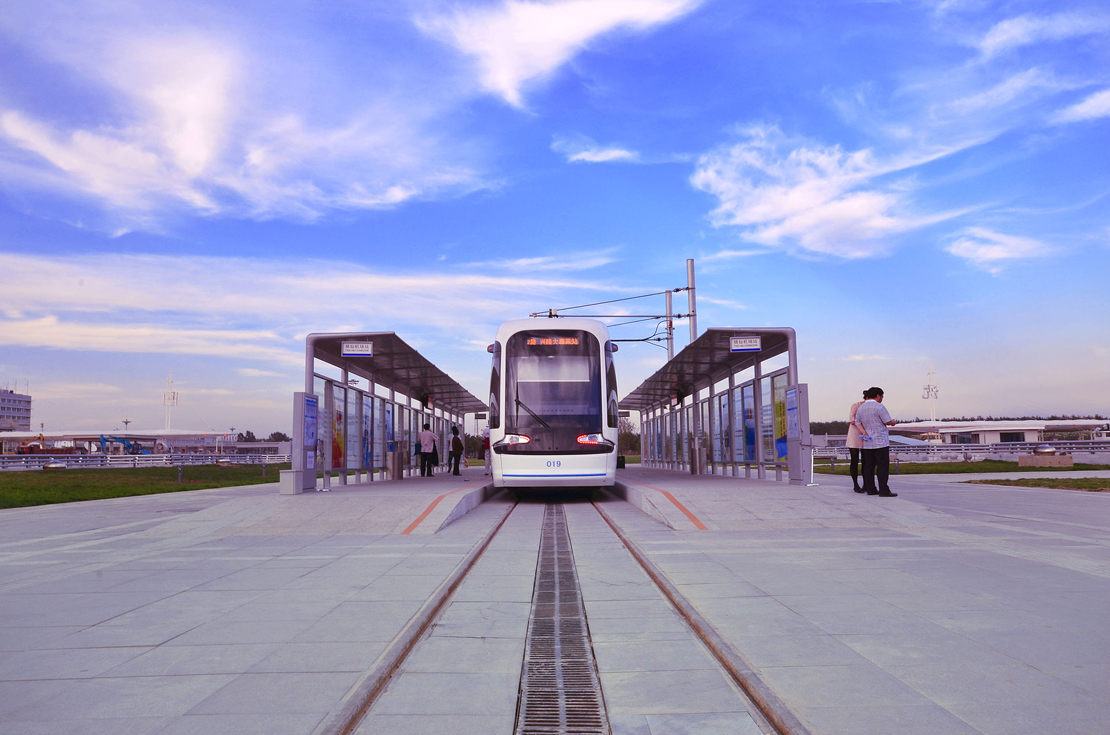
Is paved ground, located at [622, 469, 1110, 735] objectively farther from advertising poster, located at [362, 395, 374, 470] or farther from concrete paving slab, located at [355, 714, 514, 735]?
advertising poster, located at [362, 395, 374, 470]

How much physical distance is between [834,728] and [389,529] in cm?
858

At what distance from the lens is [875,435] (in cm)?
1362

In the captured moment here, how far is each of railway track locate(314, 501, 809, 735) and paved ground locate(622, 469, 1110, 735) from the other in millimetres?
138

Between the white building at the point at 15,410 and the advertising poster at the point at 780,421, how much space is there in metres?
195

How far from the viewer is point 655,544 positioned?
9375 mm

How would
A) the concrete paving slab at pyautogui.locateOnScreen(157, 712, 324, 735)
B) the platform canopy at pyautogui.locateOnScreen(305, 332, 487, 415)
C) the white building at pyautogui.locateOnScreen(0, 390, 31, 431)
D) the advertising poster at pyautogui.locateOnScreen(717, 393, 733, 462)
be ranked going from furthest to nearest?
1. the white building at pyautogui.locateOnScreen(0, 390, 31, 431)
2. the advertising poster at pyautogui.locateOnScreen(717, 393, 733, 462)
3. the platform canopy at pyautogui.locateOnScreen(305, 332, 487, 415)
4. the concrete paving slab at pyautogui.locateOnScreen(157, 712, 324, 735)

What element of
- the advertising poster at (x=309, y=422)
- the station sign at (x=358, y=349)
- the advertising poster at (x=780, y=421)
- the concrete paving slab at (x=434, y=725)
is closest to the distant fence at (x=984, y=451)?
the advertising poster at (x=780, y=421)

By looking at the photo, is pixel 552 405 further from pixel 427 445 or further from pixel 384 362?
pixel 427 445

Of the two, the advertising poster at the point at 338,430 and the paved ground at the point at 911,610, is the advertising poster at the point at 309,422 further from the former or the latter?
the paved ground at the point at 911,610

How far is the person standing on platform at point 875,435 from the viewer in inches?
528

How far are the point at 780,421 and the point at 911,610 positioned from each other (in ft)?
38.5

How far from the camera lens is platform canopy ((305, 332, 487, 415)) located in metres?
17.0

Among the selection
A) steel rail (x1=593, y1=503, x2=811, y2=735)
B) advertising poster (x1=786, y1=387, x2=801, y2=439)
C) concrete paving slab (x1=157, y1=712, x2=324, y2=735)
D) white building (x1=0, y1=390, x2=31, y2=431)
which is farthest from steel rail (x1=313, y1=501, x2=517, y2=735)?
white building (x1=0, y1=390, x2=31, y2=431)

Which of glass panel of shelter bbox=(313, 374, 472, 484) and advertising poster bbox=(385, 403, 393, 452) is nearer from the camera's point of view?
glass panel of shelter bbox=(313, 374, 472, 484)
